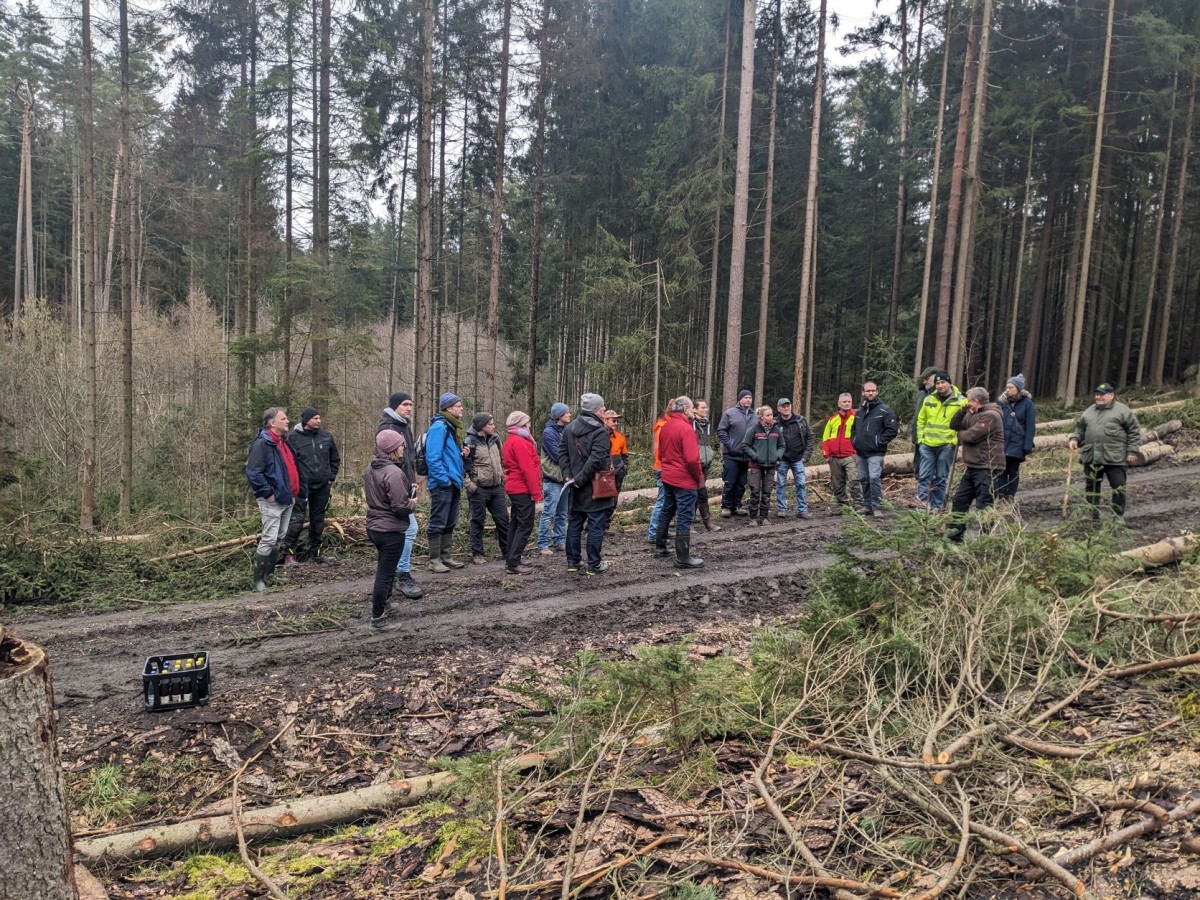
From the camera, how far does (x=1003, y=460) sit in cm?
852

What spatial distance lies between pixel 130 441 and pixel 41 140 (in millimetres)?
24667

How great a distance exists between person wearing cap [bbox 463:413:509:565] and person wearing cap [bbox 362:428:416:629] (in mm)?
2280

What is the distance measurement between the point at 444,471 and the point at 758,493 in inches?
217

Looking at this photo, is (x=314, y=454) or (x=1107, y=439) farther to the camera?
(x=314, y=454)

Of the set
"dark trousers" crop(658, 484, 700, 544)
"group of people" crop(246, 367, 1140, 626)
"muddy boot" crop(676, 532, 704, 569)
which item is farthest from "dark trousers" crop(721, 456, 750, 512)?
"muddy boot" crop(676, 532, 704, 569)

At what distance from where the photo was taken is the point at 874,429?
10914 millimetres

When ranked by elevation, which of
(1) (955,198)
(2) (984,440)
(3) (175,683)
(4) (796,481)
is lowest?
(3) (175,683)

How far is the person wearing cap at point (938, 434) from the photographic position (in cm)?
938

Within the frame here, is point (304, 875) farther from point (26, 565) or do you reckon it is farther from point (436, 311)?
point (436, 311)

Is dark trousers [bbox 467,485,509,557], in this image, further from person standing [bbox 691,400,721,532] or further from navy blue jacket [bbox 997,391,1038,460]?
navy blue jacket [bbox 997,391,1038,460]

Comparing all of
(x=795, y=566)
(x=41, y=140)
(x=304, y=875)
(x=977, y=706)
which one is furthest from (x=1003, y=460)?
(x=41, y=140)

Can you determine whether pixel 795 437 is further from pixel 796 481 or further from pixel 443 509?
pixel 443 509

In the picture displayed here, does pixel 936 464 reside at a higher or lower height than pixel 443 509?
higher

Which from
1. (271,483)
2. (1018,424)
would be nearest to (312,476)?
(271,483)
